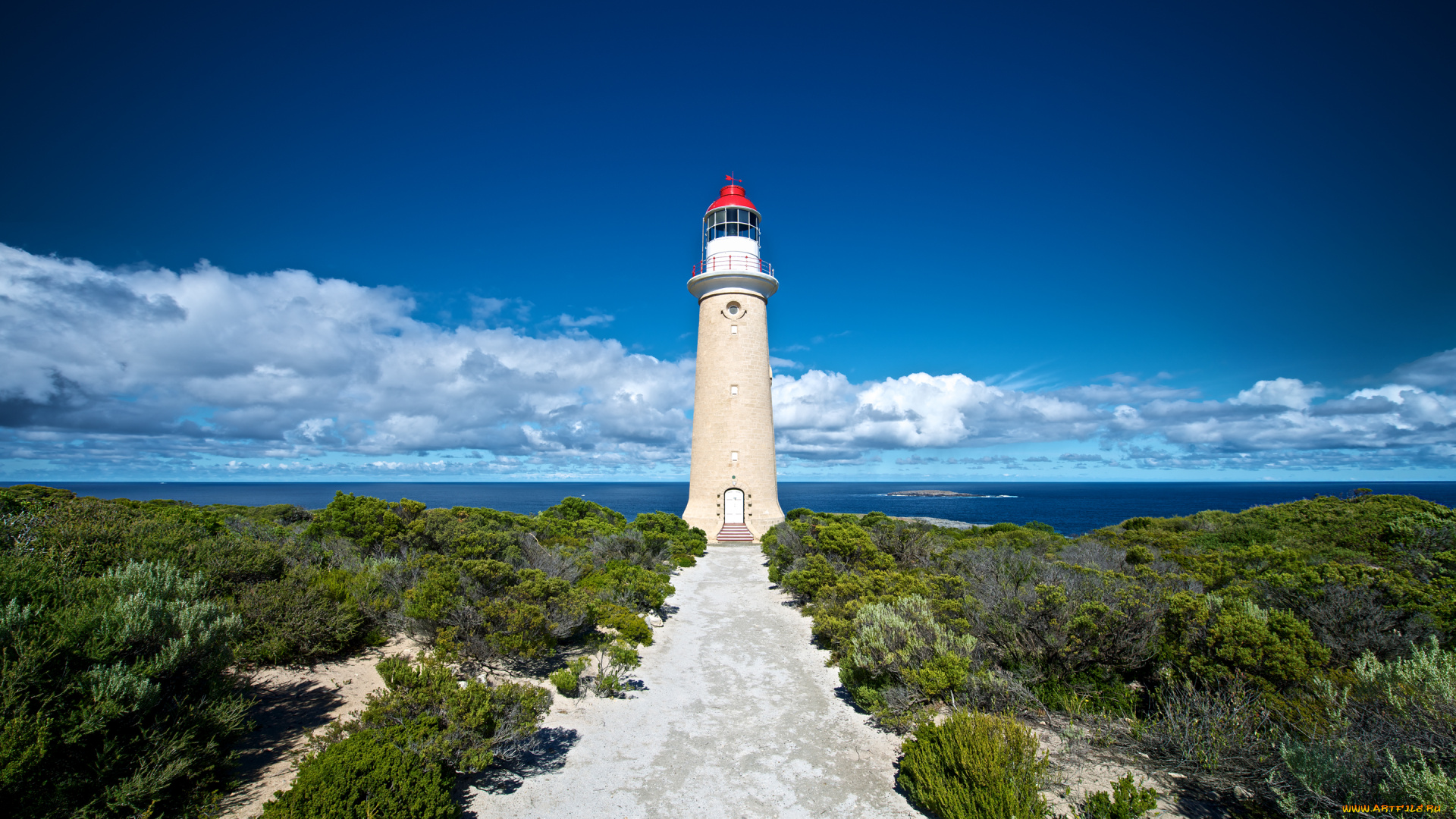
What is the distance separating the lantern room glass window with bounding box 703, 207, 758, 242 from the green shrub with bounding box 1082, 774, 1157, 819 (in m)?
20.5

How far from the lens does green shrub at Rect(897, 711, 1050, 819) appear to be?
4.40 m

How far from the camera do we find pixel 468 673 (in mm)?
7586

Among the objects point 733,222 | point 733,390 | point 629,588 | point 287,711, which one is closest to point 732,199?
point 733,222

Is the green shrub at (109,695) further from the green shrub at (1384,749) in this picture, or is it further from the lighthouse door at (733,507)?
the lighthouse door at (733,507)

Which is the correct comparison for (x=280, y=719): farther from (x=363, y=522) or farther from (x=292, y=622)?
(x=363, y=522)

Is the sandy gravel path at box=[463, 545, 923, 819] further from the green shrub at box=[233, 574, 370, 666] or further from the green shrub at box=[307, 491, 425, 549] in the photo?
the green shrub at box=[307, 491, 425, 549]

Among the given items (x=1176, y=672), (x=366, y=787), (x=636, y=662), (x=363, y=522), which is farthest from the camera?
(x=363, y=522)

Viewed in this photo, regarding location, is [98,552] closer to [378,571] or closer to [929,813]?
[378,571]

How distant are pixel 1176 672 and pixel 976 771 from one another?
348 cm

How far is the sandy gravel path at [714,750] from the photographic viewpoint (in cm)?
496

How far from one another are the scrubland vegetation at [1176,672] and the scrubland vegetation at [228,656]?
153 inches

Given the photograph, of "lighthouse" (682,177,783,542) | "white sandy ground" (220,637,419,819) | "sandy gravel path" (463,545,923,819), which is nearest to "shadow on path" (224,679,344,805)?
"white sandy ground" (220,637,419,819)

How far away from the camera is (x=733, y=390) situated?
2162 centimetres

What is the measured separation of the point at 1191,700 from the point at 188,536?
12.1m
